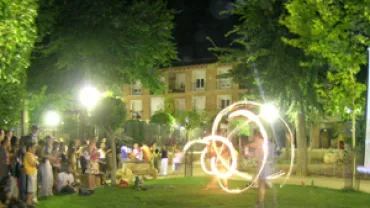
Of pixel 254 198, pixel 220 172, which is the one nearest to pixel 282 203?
pixel 254 198

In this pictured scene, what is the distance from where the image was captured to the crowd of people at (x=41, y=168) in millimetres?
13953

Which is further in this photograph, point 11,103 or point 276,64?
point 276,64

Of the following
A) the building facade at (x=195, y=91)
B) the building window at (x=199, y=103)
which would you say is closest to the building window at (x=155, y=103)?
the building facade at (x=195, y=91)

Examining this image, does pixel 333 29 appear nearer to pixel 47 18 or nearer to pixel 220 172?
pixel 220 172

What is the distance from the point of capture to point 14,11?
39.0 feet

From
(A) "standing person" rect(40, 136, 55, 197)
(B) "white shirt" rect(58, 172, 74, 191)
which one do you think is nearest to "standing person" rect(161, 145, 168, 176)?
(B) "white shirt" rect(58, 172, 74, 191)

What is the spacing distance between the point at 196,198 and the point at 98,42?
9830 millimetres

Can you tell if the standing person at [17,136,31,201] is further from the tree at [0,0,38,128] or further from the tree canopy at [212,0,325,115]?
the tree canopy at [212,0,325,115]

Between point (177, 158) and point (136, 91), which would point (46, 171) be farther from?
point (136, 91)

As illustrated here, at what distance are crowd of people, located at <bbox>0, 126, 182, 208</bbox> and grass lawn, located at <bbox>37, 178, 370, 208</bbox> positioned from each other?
2.00ft

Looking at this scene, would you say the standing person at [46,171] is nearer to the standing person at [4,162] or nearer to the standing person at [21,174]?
the standing person at [21,174]

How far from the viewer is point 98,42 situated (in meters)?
24.1

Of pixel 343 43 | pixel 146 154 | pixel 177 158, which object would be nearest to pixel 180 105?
pixel 177 158

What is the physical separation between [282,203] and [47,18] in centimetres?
1270
